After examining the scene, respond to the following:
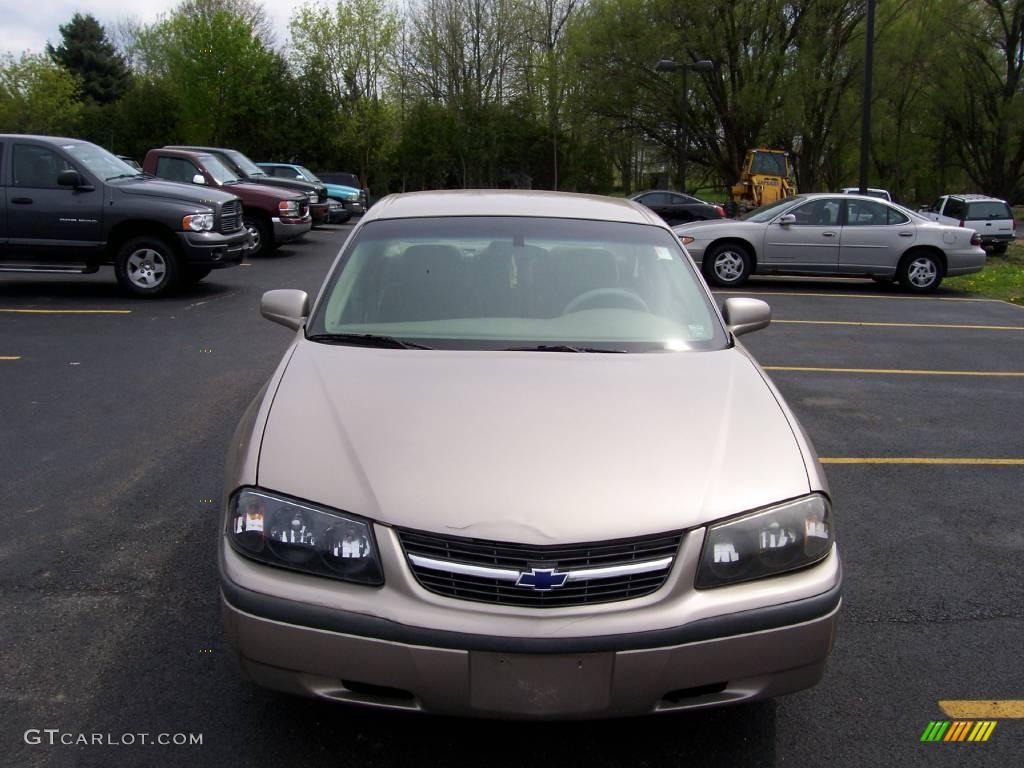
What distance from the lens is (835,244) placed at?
1445 centimetres

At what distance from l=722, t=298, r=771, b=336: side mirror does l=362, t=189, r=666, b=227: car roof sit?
1.70ft

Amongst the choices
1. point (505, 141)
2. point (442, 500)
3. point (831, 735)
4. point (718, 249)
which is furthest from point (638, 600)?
point (505, 141)

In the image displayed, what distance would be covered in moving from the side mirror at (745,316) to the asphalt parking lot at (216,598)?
3.66ft

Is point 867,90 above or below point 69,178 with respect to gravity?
above

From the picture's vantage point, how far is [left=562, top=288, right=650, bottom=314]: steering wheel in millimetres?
3684

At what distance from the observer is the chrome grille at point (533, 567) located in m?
2.29

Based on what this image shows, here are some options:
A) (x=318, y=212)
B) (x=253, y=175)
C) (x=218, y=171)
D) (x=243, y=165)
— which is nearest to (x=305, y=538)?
(x=218, y=171)

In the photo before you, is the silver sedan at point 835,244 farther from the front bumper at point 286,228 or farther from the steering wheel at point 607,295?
the steering wheel at point 607,295

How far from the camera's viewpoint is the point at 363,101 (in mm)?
47625

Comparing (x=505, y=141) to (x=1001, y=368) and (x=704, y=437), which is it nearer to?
(x=1001, y=368)

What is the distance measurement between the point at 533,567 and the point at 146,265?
405 inches

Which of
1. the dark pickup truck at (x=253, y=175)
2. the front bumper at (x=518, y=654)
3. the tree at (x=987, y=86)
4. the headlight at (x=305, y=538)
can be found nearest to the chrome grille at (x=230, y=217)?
the dark pickup truck at (x=253, y=175)

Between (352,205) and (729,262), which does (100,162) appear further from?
(352,205)

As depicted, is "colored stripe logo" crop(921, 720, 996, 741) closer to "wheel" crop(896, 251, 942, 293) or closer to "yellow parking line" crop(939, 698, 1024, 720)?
"yellow parking line" crop(939, 698, 1024, 720)
